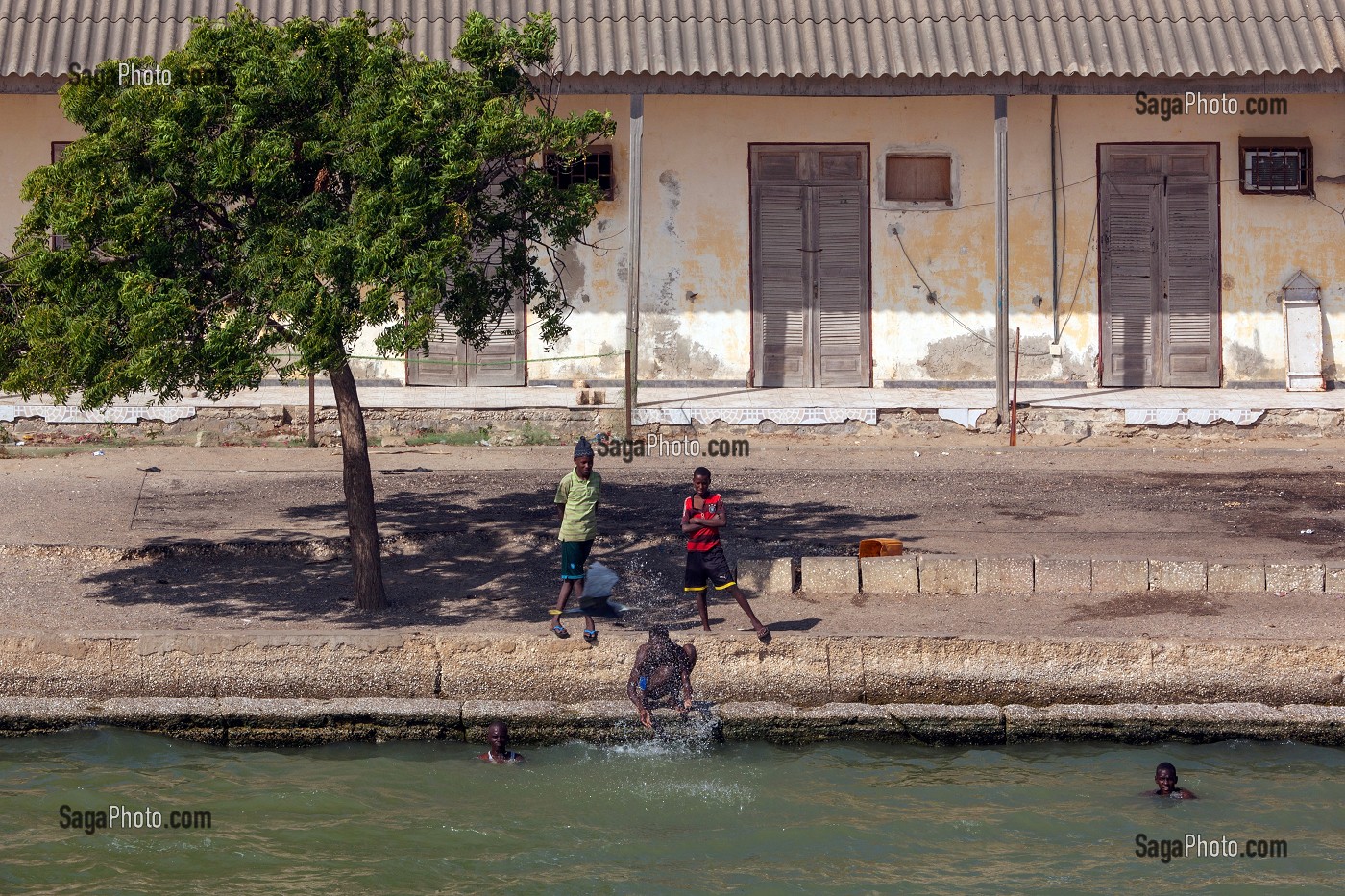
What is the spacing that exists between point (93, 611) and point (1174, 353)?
545 inches

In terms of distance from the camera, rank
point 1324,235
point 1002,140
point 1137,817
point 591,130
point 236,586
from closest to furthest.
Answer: point 1137,817
point 591,130
point 236,586
point 1002,140
point 1324,235

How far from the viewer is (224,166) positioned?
11.1m

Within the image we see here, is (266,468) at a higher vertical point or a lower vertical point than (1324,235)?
lower

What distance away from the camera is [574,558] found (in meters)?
12.2

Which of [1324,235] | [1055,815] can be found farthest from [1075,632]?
[1324,235]

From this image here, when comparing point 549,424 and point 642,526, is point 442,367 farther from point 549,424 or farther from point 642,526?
point 642,526

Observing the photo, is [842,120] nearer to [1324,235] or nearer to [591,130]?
[1324,235]

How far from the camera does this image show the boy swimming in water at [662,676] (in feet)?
36.9

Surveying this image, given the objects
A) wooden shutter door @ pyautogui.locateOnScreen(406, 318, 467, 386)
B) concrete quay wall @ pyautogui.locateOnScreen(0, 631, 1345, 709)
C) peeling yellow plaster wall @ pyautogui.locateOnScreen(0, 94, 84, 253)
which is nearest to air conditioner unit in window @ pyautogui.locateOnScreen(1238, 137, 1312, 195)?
wooden shutter door @ pyautogui.locateOnScreen(406, 318, 467, 386)

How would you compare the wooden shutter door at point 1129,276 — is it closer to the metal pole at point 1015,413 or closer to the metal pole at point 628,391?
the metal pole at point 1015,413

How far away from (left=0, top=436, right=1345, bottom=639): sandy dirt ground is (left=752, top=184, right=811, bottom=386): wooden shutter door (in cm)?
177

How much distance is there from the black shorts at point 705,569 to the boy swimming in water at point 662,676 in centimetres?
87

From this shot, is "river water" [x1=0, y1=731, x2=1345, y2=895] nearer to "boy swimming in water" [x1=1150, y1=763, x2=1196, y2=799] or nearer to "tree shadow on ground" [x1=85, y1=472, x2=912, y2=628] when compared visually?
"boy swimming in water" [x1=1150, y1=763, x2=1196, y2=799]

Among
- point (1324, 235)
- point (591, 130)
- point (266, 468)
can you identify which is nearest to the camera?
point (591, 130)
